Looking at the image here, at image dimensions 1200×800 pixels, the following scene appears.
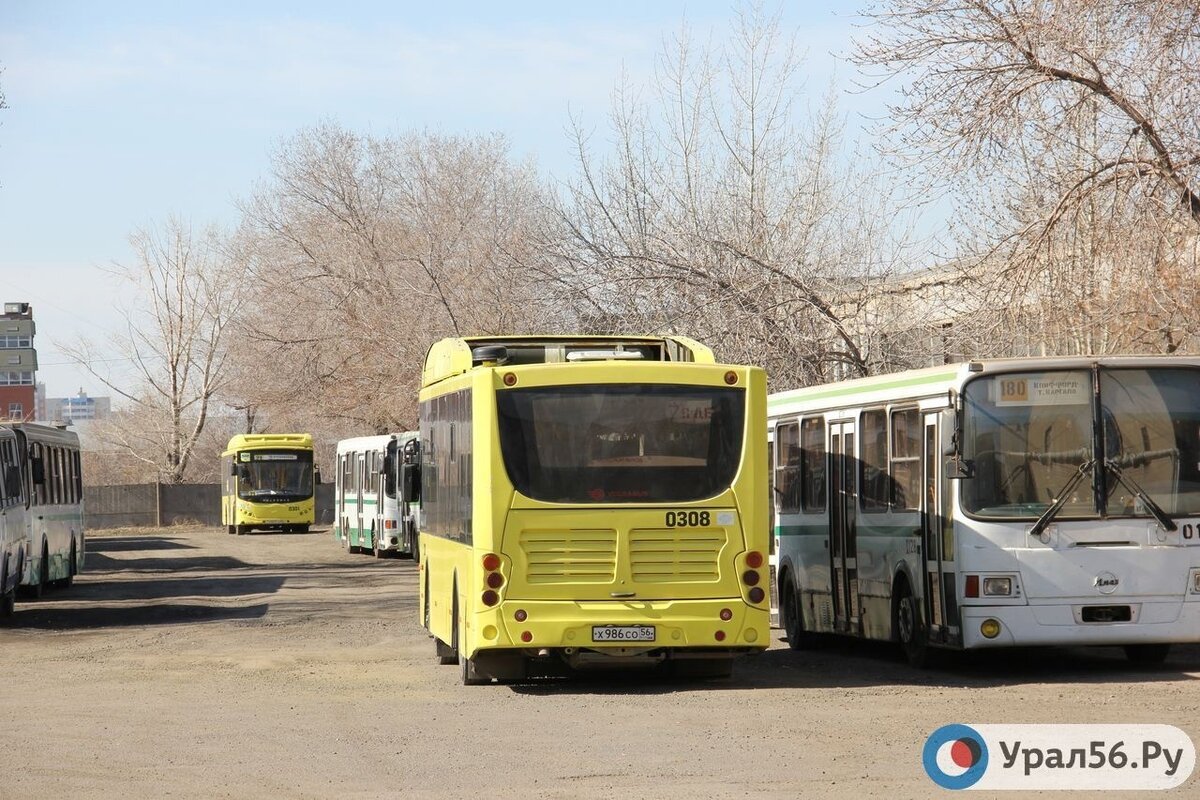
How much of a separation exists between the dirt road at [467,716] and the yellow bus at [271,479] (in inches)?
1607

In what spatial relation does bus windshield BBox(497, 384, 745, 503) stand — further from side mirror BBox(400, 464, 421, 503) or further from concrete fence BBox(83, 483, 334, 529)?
concrete fence BBox(83, 483, 334, 529)

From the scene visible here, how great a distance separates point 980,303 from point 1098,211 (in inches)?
78.1

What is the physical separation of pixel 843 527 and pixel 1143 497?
389 cm

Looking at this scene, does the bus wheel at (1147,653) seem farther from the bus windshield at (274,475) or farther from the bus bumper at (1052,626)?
the bus windshield at (274,475)

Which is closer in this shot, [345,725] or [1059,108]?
[345,725]

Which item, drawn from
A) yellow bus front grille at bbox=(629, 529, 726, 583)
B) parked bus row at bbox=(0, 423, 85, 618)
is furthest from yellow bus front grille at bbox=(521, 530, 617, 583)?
parked bus row at bbox=(0, 423, 85, 618)

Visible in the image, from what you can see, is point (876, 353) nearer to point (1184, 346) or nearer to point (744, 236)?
point (744, 236)

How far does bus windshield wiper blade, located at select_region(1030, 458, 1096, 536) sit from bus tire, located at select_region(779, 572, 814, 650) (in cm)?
499

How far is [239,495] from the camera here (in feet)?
217

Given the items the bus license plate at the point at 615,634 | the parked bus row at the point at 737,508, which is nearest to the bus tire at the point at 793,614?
the parked bus row at the point at 737,508

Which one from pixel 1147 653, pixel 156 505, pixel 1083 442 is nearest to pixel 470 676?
pixel 1083 442

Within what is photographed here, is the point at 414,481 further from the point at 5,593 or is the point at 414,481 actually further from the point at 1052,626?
the point at 5,593

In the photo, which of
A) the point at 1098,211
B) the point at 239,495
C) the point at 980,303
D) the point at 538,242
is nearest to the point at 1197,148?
the point at 1098,211

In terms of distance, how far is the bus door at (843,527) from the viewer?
767 inches
